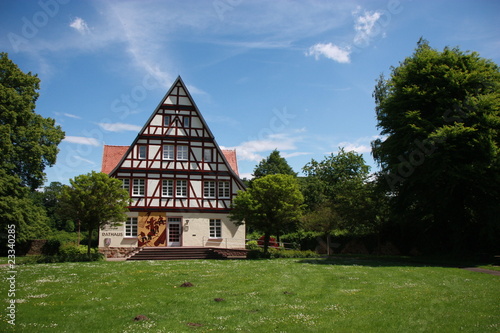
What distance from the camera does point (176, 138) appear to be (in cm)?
3500

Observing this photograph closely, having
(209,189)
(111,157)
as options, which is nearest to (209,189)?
(209,189)

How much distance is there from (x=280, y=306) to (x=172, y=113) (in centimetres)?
2694

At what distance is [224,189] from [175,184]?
4.40 meters

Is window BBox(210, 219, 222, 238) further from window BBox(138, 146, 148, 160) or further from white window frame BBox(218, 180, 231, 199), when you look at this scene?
window BBox(138, 146, 148, 160)

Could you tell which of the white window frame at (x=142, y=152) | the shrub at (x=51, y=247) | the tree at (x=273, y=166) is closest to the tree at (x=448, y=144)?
the white window frame at (x=142, y=152)

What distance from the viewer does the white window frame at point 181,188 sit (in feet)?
113

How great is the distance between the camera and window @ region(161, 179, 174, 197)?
3403 cm

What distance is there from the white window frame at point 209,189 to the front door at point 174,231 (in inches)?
127

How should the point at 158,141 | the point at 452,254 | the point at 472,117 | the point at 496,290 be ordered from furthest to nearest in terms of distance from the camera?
the point at 158,141 < the point at 452,254 < the point at 472,117 < the point at 496,290

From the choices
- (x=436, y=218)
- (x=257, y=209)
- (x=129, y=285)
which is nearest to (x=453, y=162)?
(x=436, y=218)

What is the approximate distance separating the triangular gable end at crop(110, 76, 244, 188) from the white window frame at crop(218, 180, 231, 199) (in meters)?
0.98

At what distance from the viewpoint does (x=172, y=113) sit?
116 ft

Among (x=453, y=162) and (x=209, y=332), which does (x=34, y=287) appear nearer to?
(x=209, y=332)

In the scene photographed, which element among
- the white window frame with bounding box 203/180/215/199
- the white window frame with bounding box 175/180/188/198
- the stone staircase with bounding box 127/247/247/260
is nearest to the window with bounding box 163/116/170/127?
the white window frame with bounding box 175/180/188/198
